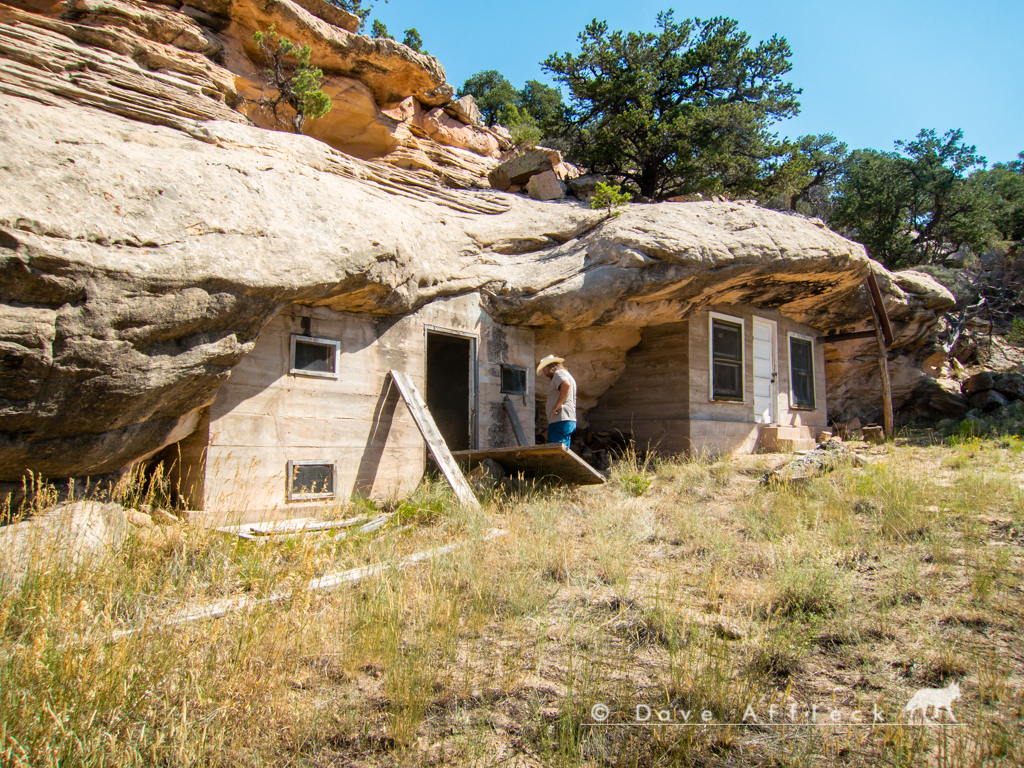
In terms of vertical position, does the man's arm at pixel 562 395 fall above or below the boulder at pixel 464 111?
below

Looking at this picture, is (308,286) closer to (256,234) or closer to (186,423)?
(256,234)

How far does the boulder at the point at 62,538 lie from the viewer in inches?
148

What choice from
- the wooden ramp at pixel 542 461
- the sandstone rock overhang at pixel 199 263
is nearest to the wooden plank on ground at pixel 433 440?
the wooden ramp at pixel 542 461

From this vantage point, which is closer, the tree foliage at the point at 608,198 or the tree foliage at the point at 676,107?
the tree foliage at the point at 608,198

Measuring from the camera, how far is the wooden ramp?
7316 mm

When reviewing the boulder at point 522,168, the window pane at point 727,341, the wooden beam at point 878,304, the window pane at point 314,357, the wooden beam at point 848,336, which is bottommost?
the window pane at point 314,357

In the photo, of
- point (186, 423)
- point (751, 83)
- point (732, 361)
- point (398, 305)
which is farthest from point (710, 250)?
point (751, 83)

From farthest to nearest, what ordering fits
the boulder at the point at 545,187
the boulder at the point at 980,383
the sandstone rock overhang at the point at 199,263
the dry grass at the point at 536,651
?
1. the boulder at the point at 980,383
2. the boulder at the point at 545,187
3. the sandstone rock overhang at the point at 199,263
4. the dry grass at the point at 536,651

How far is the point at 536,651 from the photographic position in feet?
12.0

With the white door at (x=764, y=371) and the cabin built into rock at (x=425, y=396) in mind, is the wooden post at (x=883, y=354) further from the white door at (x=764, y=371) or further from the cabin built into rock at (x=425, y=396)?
the white door at (x=764, y=371)

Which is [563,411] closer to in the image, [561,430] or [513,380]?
[561,430]

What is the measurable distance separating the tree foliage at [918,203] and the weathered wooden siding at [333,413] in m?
17.3

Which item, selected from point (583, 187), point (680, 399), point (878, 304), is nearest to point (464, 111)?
point (583, 187)

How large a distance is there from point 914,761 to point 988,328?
20756 mm
